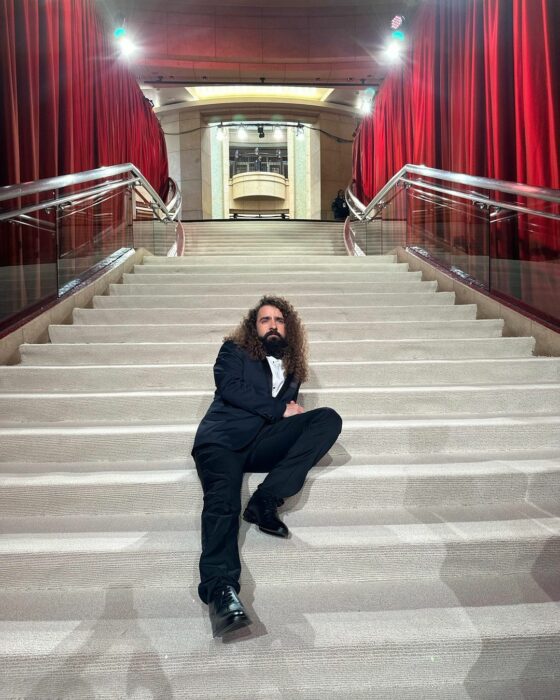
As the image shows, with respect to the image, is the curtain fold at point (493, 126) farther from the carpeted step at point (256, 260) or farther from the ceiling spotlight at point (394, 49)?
the ceiling spotlight at point (394, 49)

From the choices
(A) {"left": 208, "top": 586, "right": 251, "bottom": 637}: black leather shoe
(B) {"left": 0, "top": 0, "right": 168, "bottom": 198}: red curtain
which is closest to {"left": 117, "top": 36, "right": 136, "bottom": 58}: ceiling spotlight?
(B) {"left": 0, "top": 0, "right": 168, "bottom": 198}: red curtain

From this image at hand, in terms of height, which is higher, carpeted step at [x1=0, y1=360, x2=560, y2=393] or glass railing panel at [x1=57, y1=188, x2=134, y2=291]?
glass railing panel at [x1=57, y1=188, x2=134, y2=291]

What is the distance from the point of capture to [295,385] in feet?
7.09

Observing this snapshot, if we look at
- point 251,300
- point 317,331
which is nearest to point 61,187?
point 251,300

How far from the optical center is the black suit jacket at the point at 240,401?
190 cm

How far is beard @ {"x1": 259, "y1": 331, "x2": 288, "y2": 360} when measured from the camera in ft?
7.14

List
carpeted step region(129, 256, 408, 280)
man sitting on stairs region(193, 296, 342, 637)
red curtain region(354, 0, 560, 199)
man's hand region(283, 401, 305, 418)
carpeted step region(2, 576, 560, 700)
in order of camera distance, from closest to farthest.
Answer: carpeted step region(2, 576, 560, 700)
man sitting on stairs region(193, 296, 342, 637)
man's hand region(283, 401, 305, 418)
red curtain region(354, 0, 560, 199)
carpeted step region(129, 256, 408, 280)

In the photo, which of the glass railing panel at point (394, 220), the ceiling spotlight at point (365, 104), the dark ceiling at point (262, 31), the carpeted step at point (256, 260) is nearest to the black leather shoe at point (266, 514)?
the carpeted step at point (256, 260)

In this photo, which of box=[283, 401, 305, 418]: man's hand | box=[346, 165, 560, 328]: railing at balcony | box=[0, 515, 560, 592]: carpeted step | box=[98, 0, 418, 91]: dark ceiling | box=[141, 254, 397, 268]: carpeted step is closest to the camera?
box=[0, 515, 560, 592]: carpeted step

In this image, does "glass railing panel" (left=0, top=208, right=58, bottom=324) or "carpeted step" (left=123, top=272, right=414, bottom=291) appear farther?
"carpeted step" (left=123, top=272, right=414, bottom=291)

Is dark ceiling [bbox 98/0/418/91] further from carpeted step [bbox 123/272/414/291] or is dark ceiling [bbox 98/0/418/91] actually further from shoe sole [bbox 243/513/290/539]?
shoe sole [bbox 243/513/290/539]

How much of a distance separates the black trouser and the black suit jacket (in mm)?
39

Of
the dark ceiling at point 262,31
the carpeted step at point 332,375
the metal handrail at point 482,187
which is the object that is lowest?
the carpeted step at point 332,375

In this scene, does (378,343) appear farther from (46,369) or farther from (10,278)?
(10,278)
